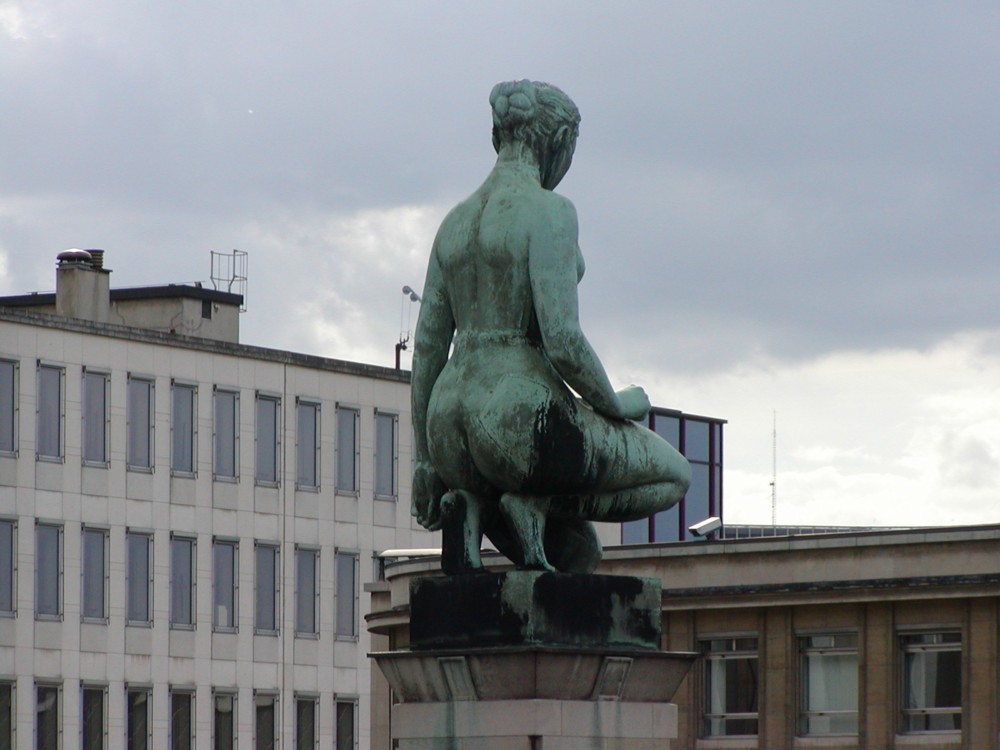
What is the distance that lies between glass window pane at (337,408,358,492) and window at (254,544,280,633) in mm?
3534

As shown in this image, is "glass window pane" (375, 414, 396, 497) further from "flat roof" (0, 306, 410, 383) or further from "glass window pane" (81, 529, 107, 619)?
"glass window pane" (81, 529, 107, 619)

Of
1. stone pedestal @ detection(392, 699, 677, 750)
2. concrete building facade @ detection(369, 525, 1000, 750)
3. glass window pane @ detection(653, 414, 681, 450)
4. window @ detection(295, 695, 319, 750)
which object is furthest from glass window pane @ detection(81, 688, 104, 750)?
stone pedestal @ detection(392, 699, 677, 750)

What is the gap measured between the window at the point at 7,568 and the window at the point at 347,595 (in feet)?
41.0

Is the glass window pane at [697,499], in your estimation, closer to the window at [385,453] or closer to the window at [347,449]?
the window at [385,453]

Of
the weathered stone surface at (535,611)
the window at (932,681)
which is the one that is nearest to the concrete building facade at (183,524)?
the window at (932,681)

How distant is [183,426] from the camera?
274 feet

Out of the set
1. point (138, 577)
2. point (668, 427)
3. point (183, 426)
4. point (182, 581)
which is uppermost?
point (668, 427)

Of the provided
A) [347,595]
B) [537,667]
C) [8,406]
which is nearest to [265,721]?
[347,595]

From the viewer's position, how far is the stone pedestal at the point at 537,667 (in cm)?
1630

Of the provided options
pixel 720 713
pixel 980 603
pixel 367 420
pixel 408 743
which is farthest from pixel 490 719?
pixel 367 420

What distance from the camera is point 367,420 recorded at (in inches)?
3484

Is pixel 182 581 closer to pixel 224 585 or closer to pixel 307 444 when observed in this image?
pixel 224 585

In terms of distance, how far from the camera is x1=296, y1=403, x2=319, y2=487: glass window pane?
86.9 m

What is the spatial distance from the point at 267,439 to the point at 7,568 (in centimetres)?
1061
